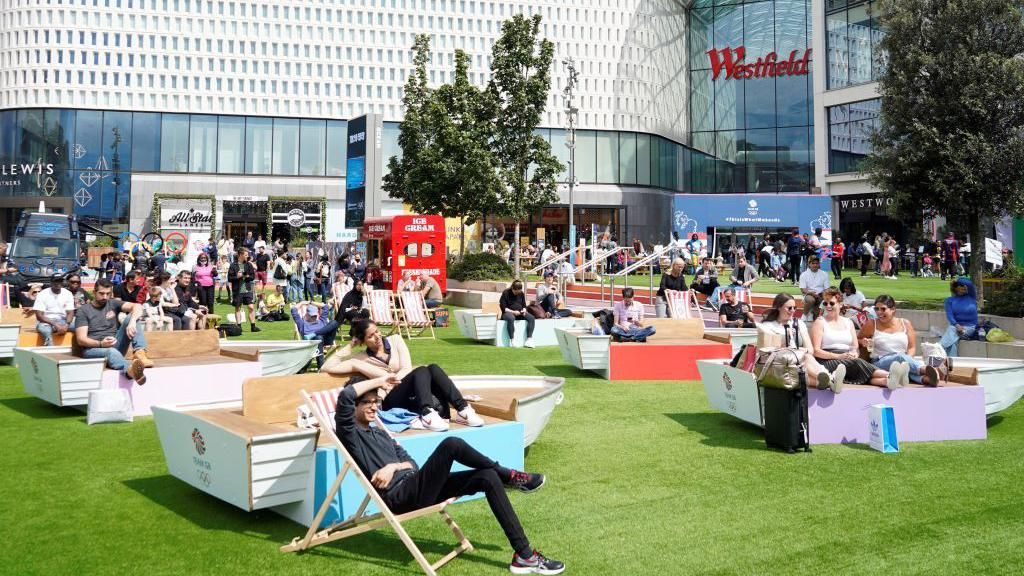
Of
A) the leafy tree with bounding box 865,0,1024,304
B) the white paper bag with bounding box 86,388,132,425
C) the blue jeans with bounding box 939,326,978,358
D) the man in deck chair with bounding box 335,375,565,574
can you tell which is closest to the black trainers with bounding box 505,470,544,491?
the man in deck chair with bounding box 335,375,565,574

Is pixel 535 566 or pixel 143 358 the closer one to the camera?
pixel 535 566

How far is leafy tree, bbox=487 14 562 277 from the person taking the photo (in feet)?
96.6

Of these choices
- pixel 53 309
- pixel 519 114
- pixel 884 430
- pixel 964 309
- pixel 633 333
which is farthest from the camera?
pixel 519 114

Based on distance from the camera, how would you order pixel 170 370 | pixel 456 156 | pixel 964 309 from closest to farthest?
pixel 170 370, pixel 964 309, pixel 456 156

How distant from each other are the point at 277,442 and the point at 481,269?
858 inches

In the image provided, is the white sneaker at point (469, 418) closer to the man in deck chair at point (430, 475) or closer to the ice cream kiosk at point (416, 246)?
the man in deck chair at point (430, 475)

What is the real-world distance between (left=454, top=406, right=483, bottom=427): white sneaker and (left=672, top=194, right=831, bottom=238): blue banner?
111ft

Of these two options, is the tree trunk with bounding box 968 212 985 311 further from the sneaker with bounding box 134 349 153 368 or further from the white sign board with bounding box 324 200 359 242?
the white sign board with bounding box 324 200 359 242

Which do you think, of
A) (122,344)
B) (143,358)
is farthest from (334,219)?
(143,358)

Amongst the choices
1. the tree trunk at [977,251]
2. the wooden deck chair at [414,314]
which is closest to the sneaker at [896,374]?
the tree trunk at [977,251]

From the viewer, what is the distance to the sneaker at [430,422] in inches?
244

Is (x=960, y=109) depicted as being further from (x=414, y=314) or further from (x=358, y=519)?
(x=358, y=519)

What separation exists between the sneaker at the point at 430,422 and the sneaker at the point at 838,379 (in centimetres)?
357

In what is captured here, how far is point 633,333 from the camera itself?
12.3 meters
